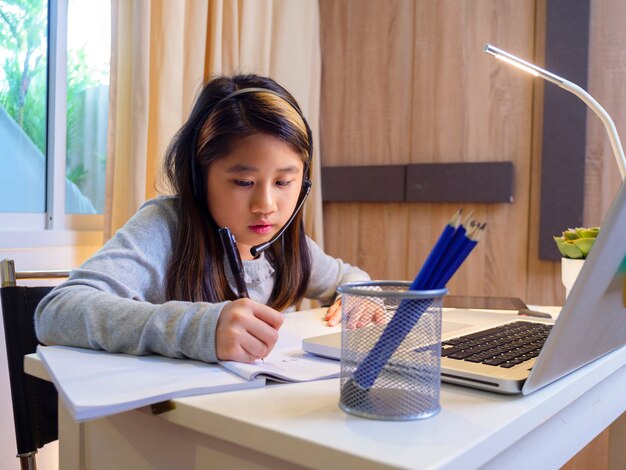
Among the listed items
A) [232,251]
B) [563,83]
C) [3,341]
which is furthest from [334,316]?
[3,341]

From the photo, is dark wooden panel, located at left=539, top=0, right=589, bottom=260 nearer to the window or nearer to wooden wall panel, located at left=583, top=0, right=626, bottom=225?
wooden wall panel, located at left=583, top=0, right=626, bottom=225

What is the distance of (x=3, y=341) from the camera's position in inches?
55.4

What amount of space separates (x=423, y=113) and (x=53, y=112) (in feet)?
3.99

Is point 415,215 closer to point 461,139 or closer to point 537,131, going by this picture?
point 461,139

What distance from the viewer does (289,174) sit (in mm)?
1030

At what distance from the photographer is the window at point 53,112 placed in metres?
1.62

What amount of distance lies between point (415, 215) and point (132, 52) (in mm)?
1089

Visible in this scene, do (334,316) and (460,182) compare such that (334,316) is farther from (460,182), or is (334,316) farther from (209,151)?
Answer: (460,182)

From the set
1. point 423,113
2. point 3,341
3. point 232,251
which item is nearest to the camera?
point 232,251

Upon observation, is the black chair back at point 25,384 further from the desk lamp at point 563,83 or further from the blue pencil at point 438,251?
the desk lamp at point 563,83

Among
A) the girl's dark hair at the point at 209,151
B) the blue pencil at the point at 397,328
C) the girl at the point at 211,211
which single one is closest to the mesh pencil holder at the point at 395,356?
the blue pencil at the point at 397,328

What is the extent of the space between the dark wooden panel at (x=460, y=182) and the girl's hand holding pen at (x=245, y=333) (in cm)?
144

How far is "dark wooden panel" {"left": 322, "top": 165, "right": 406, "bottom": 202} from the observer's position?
2.14m

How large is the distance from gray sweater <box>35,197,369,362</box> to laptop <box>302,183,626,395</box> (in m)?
0.15
